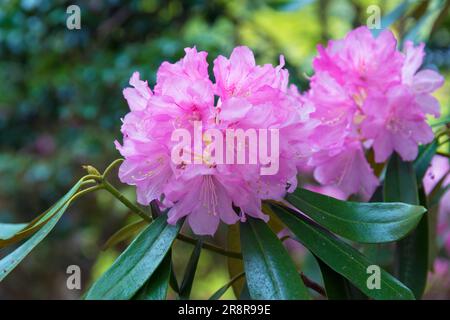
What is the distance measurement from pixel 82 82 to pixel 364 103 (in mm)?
1492

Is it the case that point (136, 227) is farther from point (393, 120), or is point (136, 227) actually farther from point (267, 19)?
point (267, 19)

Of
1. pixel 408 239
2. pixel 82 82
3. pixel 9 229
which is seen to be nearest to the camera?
pixel 9 229

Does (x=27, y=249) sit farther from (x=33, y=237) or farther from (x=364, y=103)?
(x=364, y=103)

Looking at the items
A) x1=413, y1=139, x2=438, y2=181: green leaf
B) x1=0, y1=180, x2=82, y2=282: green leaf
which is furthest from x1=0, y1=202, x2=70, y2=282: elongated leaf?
x1=413, y1=139, x2=438, y2=181: green leaf

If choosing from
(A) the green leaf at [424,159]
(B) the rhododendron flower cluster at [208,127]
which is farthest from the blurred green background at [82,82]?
(B) the rhododendron flower cluster at [208,127]

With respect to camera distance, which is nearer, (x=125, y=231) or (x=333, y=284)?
(x=333, y=284)

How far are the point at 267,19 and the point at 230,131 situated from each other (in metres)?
2.62

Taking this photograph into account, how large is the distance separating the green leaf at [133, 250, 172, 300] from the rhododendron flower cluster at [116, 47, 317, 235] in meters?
0.05

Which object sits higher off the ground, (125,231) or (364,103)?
(364,103)

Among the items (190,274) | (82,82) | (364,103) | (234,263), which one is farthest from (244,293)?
(82,82)

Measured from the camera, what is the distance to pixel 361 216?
685 millimetres

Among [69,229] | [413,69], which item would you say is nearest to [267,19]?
[69,229]

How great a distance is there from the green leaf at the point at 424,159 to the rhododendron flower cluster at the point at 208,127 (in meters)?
0.32

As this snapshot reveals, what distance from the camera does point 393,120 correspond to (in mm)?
842
